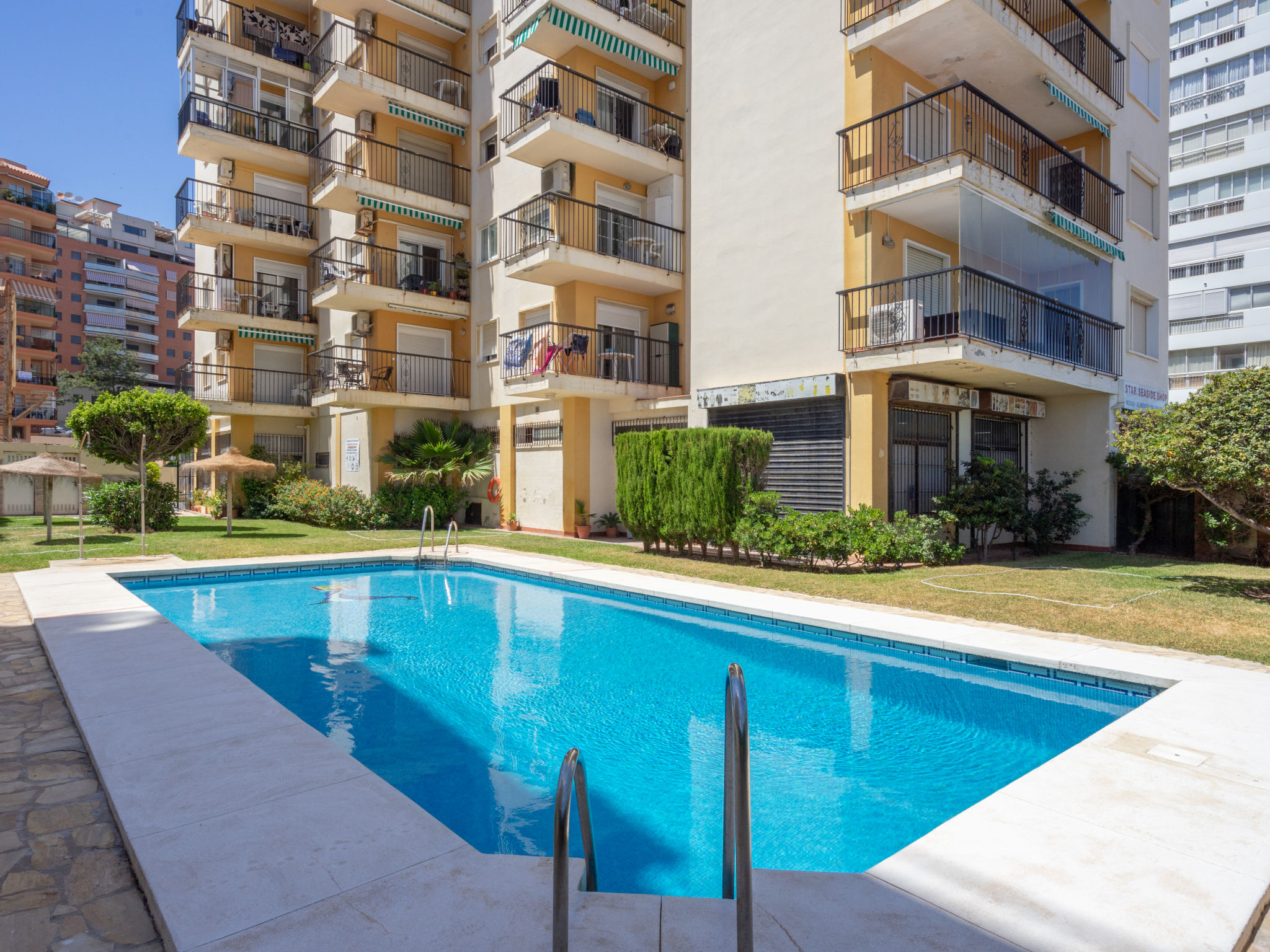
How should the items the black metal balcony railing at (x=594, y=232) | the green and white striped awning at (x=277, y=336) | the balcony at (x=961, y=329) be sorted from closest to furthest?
the balcony at (x=961, y=329) → the black metal balcony railing at (x=594, y=232) → the green and white striped awning at (x=277, y=336)

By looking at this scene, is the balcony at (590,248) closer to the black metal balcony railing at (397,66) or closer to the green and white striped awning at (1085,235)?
the black metal balcony railing at (397,66)

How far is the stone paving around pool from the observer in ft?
8.62

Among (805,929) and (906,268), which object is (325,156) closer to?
(906,268)

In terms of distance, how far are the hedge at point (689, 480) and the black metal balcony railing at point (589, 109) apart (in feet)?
28.6

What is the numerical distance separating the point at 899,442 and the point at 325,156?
21.8 metres

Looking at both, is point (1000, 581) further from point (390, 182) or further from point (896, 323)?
point (390, 182)

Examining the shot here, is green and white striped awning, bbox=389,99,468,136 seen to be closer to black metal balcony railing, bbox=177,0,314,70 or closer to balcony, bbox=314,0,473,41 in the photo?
balcony, bbox=314,0,473,41

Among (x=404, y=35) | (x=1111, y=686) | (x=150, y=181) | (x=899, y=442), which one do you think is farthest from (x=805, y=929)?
(x=150, y=181)

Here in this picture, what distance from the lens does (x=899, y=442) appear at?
14.0 metres

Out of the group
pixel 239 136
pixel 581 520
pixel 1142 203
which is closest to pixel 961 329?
pixel 581 520

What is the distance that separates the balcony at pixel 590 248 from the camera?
17.5 metres

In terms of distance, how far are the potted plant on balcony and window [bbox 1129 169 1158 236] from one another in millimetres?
15436

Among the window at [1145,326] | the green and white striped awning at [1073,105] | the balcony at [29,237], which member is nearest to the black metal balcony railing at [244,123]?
the green and white striped awning at [1073,105]

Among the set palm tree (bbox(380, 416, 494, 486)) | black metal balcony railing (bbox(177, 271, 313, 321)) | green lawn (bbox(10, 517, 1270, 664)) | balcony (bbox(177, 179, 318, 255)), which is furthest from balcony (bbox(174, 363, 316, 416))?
green lawn (bbox(10, 517, 1270, 664))
